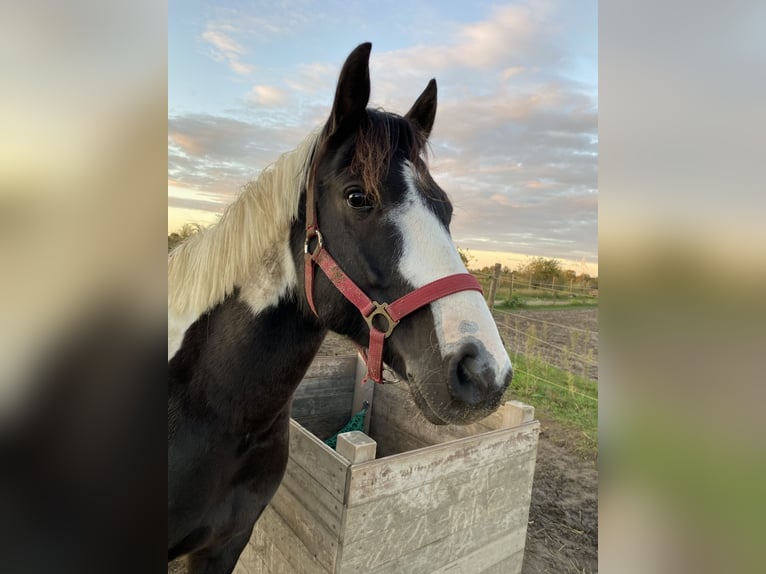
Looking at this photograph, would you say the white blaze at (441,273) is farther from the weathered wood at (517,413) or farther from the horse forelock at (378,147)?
the weathered wood at (517,413)

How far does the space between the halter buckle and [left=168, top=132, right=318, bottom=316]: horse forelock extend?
0.40m

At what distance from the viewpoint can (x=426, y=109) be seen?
159 cm

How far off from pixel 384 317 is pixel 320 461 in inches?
37.0

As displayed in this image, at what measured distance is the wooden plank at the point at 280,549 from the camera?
184 cm

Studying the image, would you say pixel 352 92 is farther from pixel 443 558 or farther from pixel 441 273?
pixel 443 558

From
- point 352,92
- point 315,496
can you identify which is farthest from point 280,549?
point 352,92

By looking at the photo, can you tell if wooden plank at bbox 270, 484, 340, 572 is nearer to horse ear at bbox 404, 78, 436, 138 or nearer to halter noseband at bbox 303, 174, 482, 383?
halter noseband at bbox 303, 174, 482, 383

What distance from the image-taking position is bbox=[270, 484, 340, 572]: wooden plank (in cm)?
168

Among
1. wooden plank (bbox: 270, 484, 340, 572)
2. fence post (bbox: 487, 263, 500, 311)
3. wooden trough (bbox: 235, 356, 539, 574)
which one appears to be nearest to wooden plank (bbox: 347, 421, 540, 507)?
wooden trough (bbox: 235, 356, 539, 574)

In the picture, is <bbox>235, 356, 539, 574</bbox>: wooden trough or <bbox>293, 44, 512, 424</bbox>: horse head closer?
<bbox>293, 44, 512, 424</bbox>: horse head
